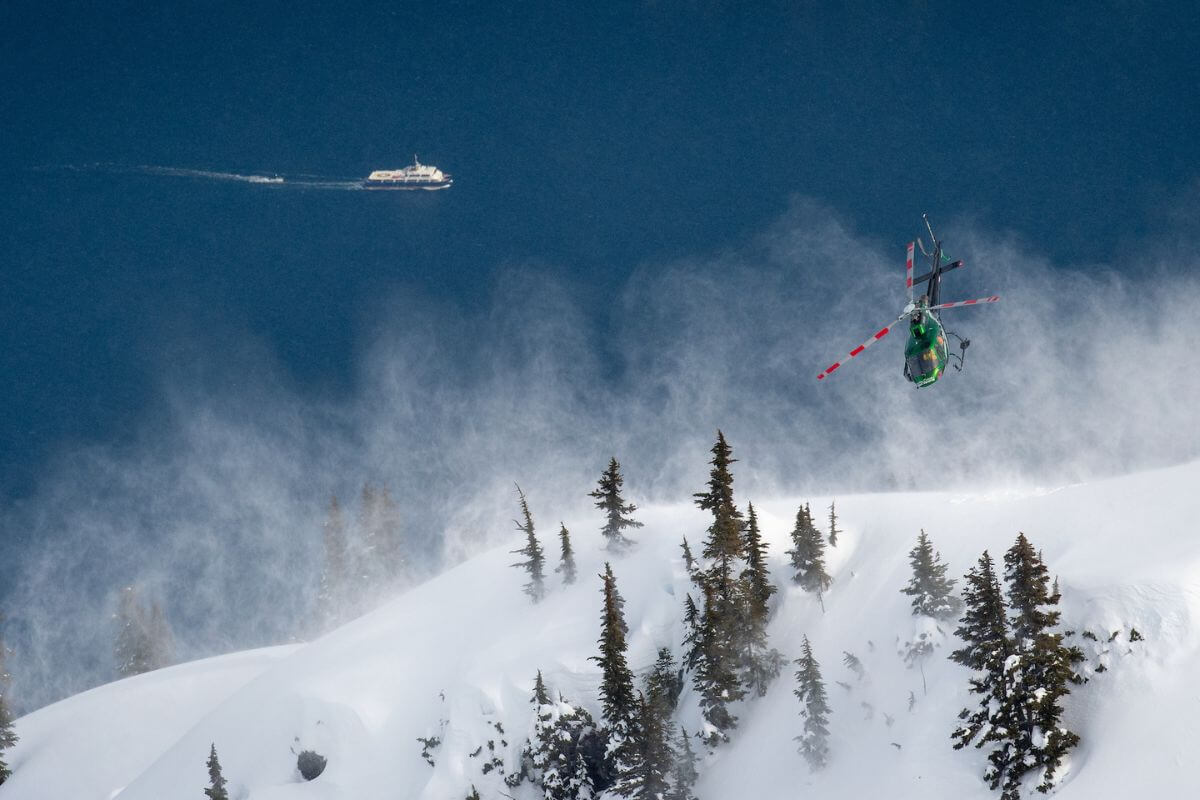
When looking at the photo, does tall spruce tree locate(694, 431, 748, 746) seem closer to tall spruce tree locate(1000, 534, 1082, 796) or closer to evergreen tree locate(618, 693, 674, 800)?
evergreen tree locate(618, 693, 674, 800)

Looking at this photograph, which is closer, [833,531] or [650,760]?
[650,760]

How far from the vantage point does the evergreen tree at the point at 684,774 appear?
5694 cm

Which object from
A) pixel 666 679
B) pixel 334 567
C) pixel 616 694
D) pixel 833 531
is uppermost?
pixel 334 567

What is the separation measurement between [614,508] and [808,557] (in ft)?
66.6

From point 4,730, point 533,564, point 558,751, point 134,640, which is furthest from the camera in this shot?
point 134,640

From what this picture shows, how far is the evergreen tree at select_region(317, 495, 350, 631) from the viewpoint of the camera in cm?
11044

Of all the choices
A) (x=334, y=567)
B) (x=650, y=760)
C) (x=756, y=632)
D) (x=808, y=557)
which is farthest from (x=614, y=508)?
(x=334, y=567)

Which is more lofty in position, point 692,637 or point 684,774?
point 692,637

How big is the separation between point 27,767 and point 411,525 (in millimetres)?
52051

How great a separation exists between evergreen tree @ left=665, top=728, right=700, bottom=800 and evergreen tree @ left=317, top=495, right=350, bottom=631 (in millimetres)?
63823

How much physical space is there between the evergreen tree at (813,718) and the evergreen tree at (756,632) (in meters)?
6.33

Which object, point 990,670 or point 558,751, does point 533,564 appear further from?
point 990,670

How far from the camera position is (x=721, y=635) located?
6106 centimetres

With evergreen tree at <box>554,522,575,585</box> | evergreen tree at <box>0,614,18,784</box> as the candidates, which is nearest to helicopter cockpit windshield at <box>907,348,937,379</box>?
evergreen tree at <box>554,522,575,585</box>
